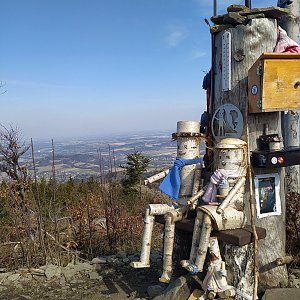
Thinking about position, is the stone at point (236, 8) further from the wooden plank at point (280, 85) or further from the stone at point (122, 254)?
the stone at point (122, 254)

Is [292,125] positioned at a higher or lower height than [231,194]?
higher

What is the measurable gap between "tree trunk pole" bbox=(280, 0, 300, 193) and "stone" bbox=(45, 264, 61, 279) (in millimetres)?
3332

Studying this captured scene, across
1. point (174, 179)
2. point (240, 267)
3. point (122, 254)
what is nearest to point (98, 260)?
point (122, 254)

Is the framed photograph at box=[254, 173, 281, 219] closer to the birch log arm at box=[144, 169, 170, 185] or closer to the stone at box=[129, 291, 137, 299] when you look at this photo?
the birch log arm at box=[144, 169, 170, 185]

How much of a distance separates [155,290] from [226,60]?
2.70 m

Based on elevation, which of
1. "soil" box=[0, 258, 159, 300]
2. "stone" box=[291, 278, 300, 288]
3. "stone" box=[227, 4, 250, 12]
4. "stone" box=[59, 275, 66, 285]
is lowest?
"soil" box=[0, 258, 159, 300]

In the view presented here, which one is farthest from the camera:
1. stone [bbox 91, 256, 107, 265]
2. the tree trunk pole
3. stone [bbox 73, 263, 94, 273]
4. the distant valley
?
the distant valley

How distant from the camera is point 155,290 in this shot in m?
4.13

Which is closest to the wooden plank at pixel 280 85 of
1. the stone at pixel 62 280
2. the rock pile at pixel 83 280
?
the rock pile at pixel 83 280

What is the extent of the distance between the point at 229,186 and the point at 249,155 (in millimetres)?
378

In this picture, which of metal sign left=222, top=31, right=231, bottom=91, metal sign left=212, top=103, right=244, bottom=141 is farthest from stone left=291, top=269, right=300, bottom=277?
metal sign left=222, top=31, right=231, bottom=91

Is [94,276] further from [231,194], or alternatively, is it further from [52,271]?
[231,194]

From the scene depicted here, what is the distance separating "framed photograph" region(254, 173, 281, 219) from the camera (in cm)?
370

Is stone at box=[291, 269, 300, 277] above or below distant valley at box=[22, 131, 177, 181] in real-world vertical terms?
below
